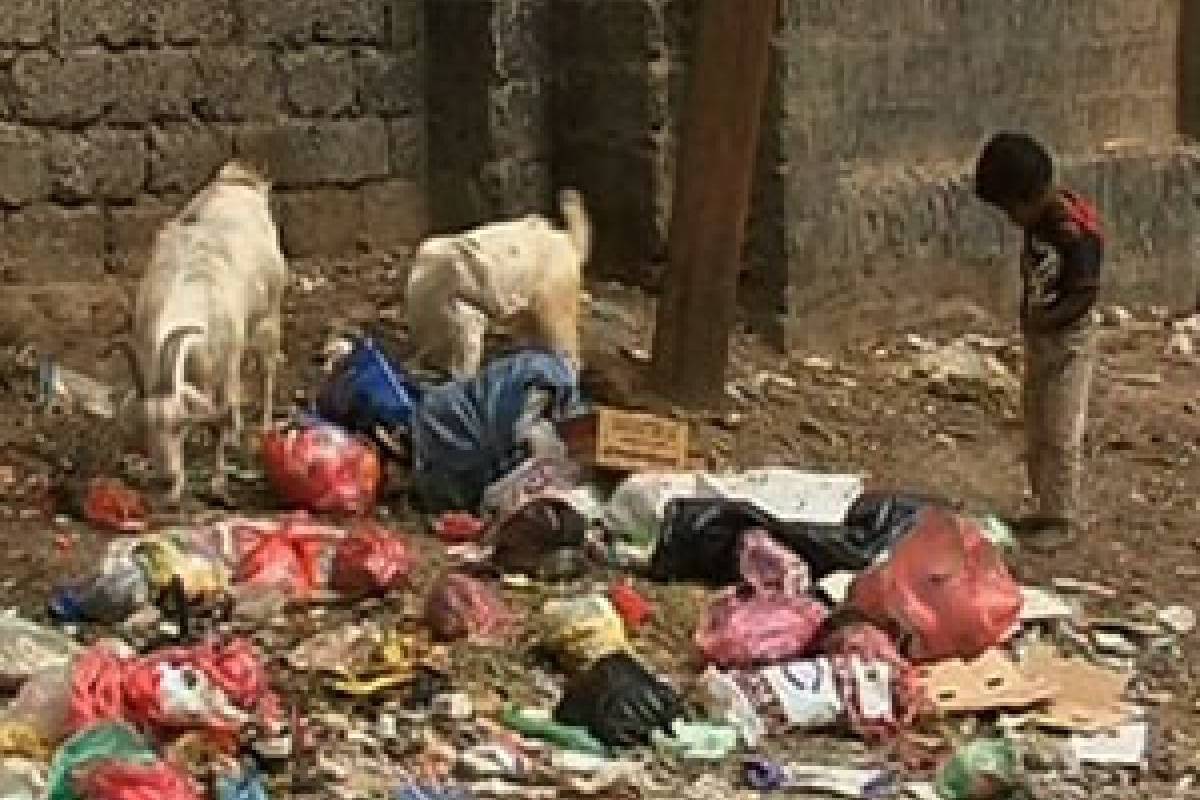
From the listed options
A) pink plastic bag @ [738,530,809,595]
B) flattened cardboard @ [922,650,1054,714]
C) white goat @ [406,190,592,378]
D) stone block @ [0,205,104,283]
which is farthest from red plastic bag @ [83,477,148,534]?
stone block @ [0,205,104,283]

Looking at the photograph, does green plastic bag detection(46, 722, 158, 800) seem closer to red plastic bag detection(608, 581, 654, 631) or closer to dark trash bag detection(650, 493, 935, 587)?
red plastic bag detection(608, 581, 654, 631)

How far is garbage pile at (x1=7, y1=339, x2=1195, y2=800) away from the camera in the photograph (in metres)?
4.31

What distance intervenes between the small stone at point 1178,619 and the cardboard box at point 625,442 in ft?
4.10

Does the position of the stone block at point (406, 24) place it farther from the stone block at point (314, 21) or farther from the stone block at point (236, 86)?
the stone block at point (236, 86)

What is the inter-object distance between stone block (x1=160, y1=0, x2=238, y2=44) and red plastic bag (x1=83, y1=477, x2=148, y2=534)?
2.46 meters

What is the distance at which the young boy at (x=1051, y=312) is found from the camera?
18.4ft

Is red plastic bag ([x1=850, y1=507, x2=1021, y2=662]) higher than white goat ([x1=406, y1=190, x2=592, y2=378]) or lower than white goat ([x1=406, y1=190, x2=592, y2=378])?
lower

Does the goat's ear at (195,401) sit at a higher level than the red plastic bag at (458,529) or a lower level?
higher

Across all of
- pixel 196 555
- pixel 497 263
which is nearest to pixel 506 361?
pixel 497 263

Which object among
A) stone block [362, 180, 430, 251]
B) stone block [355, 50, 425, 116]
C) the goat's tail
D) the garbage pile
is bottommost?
the garbage pile

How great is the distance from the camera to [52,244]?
25.3 feet

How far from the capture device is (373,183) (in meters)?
8.27

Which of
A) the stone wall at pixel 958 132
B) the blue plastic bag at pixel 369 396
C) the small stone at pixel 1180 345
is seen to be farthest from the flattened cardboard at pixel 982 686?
the small stone at pixel 1180 345

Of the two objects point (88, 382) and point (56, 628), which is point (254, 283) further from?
point (56, 628)
